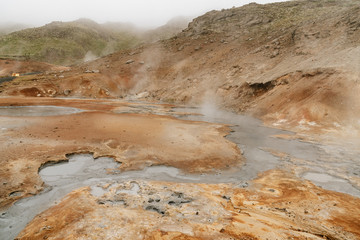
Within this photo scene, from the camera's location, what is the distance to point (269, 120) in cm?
2405

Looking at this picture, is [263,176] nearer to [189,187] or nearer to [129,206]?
[189,187]

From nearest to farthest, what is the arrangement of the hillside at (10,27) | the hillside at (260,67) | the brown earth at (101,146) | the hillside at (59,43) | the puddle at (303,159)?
the brown earth at (101,146), the puddle at (303,159), the hillside at (260,67), the hillside at (59,43), the hillside at (10,27)

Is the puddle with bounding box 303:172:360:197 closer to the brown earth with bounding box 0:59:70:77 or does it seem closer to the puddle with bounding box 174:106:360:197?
the puddle with bounding box 174:106:360:197

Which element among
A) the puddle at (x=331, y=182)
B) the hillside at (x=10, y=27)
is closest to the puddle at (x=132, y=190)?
the puddle at (x=331, y=182)

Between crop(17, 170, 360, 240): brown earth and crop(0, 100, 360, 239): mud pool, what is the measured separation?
61cm

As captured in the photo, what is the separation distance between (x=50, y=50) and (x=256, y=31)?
80166mm

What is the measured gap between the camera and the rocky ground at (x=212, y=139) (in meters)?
6.09

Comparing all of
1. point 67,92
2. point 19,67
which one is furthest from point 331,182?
point 19,67

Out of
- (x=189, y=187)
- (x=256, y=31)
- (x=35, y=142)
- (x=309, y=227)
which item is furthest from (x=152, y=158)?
(x=256, y=31)

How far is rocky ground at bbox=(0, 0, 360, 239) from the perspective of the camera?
6.09 meters

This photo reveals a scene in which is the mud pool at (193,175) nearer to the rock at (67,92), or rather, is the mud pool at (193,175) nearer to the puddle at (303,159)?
the puddle at (303,159)

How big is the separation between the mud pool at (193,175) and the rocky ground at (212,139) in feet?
0.95

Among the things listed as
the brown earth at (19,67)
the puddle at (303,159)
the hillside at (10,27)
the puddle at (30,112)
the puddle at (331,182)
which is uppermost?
the hillside at (10,27)

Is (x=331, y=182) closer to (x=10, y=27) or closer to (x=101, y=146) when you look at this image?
(x=101, y=146)
